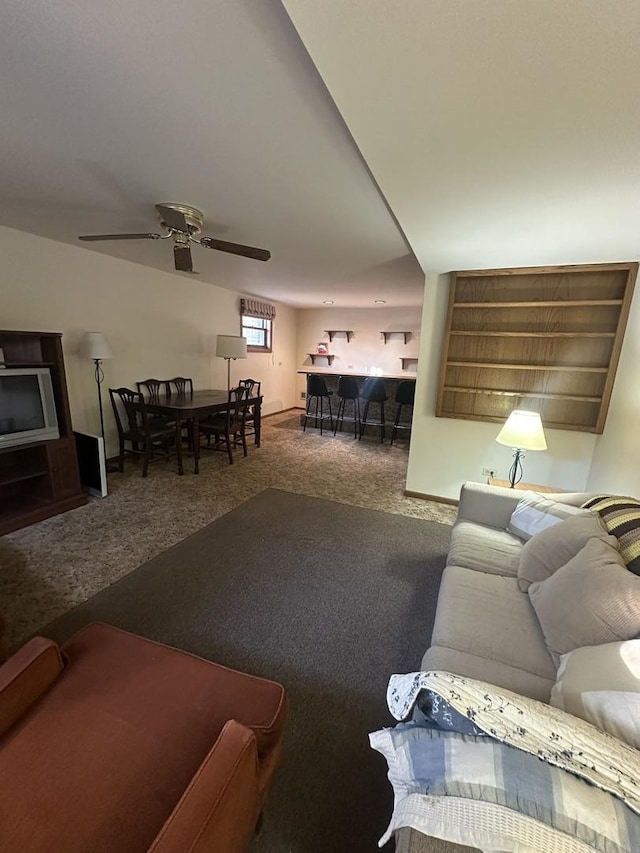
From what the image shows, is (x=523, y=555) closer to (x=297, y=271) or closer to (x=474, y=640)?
(x=474, y=640)

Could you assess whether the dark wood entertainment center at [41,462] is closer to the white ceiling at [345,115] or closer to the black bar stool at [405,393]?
the white ceiling at [345,115]

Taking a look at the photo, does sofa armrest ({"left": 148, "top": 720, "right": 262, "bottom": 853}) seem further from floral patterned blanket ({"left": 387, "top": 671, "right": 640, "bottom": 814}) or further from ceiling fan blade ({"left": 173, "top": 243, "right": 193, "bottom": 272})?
ceiling fan blade ({"left": 173, "top": 243, "right": 193, "bottom": 272})

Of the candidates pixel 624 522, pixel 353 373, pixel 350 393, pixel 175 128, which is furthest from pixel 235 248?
pixel 353 373

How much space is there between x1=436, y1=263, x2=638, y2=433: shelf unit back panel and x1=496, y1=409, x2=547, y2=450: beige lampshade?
33.2 inches

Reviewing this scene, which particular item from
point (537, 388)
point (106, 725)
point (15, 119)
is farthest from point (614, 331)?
point (15, 119)

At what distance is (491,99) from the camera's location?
1.09 metres

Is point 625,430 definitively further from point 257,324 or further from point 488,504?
point 257,324

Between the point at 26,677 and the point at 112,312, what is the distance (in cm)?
411

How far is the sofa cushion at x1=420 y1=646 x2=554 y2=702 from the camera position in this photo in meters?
1.13

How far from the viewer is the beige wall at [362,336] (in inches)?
295

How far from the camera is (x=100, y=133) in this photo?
1.67 m

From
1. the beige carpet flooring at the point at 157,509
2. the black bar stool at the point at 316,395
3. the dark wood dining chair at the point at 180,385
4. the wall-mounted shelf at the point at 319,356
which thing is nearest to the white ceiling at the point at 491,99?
the beige carpet flooring at the point at 157,509

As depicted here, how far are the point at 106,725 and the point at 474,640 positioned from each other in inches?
47.2

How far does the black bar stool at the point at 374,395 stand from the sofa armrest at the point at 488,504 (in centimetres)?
362
